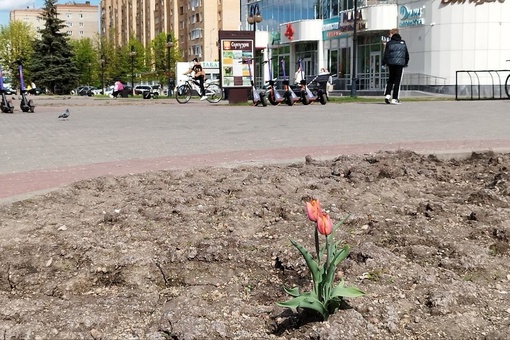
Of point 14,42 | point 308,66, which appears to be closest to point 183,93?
point 308,66

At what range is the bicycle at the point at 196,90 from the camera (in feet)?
86.9

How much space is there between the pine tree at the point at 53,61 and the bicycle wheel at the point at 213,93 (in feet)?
193

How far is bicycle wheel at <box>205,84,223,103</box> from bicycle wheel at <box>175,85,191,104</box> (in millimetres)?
1121

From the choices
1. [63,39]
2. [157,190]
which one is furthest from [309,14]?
[157,190]

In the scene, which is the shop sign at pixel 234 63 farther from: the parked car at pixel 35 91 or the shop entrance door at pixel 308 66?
the parked car at pixel 35 91

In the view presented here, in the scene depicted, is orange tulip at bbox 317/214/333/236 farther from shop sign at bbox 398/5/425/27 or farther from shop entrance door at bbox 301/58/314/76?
shop entrance door at bbox 301/58/314/76

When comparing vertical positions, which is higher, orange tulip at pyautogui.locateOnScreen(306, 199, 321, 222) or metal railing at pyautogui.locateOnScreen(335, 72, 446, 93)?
metal railing at pyautogui.locateOnScreen(335, 72, 446, 93)

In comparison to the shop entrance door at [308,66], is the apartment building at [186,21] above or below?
above

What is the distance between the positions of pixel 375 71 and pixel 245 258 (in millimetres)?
44733

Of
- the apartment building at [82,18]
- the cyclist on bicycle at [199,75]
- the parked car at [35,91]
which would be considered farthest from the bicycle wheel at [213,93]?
the apartment building at [82,18]

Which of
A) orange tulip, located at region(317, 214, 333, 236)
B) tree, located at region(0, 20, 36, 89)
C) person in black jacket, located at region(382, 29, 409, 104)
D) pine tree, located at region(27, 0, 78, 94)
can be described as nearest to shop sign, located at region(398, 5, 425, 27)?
person in black jacket, located at region(382, 29, 409, 104)

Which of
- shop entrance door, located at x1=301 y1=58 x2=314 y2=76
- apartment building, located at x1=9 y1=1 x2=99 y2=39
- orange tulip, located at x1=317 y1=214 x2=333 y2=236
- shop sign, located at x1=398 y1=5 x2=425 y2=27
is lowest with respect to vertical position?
orange tulip, located at x1=317 y1=214 x2=333 y2=236

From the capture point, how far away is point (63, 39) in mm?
83312

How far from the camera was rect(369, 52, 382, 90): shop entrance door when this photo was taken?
4609cm
